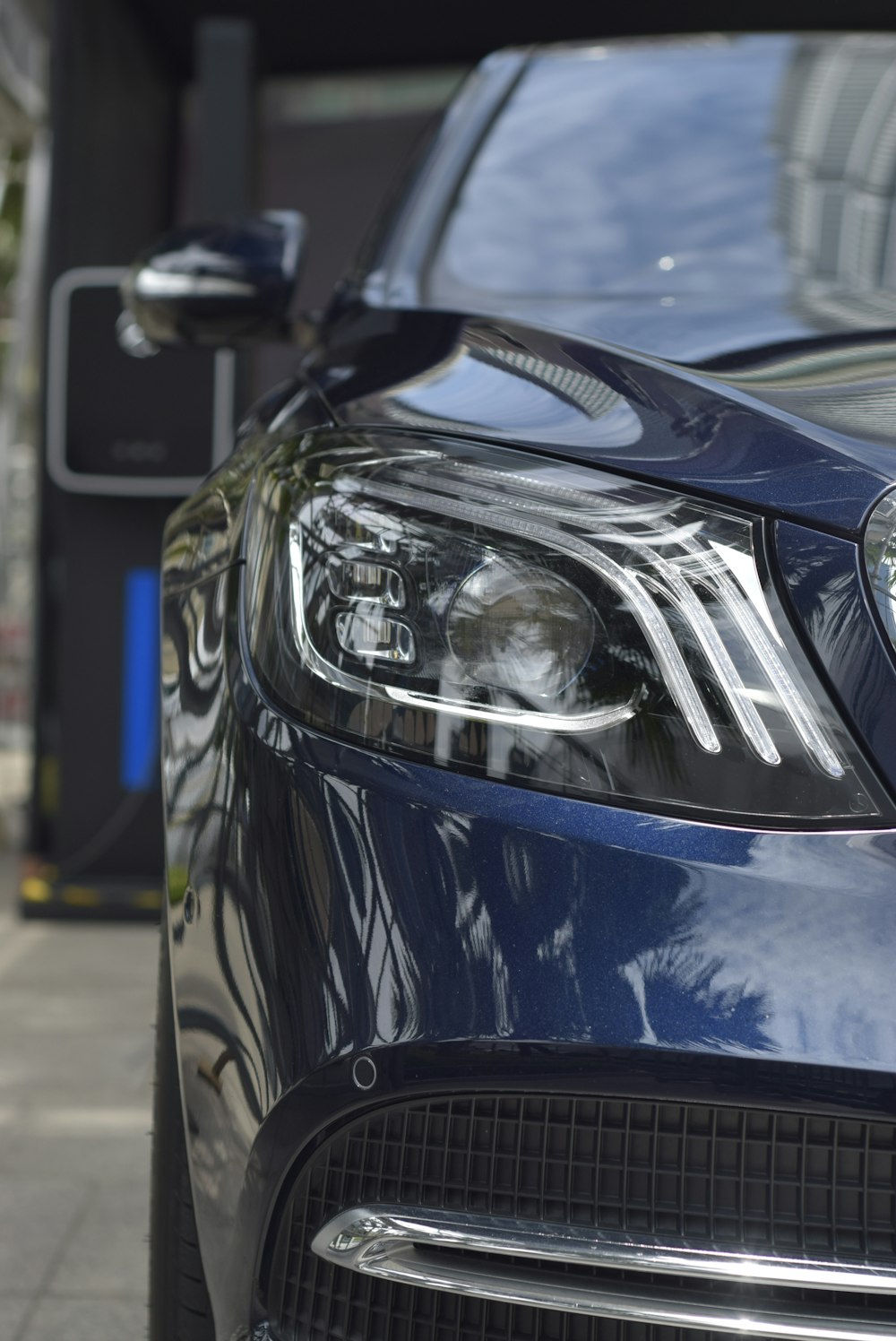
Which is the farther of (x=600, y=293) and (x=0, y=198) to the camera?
(x=0, y=198)

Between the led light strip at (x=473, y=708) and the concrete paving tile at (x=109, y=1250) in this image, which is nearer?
the led light strip at (x=473, y=708)

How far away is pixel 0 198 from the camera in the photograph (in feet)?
37.6

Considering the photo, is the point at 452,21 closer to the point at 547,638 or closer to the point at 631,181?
the point at 631,181

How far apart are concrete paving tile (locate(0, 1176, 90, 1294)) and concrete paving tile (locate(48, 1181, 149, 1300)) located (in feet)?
0.08

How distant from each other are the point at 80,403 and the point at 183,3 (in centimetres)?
142

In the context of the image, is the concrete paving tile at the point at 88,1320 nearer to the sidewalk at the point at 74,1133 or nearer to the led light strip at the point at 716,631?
the sidewalk at the point at 74,1133

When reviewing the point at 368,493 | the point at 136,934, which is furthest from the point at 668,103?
the point at 136,934

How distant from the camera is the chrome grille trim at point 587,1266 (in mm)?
901

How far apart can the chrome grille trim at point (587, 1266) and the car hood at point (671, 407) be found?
488mm

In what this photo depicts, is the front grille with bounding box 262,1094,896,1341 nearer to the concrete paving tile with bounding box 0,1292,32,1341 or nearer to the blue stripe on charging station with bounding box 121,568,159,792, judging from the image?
the concrete paving tile with bounding box 0,1292,32,1341

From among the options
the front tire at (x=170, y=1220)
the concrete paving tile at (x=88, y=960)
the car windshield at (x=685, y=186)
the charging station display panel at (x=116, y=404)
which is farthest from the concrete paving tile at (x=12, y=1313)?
the charging station display panel at (x=116, y=404)

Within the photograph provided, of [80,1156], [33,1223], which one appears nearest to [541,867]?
[33,1223]

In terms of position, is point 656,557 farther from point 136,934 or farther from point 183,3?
point 183,3

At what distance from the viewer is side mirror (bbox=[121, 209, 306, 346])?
1877 mm
